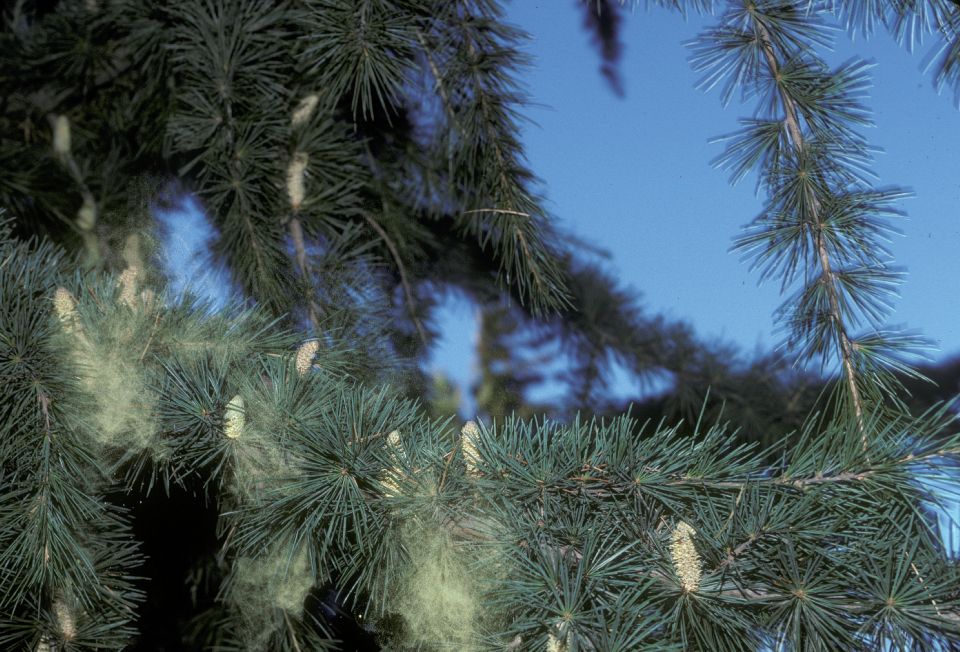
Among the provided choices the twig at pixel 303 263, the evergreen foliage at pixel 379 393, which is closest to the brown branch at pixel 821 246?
the evergreen foliage at pixel 379 393

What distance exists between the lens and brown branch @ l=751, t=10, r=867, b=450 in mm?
391

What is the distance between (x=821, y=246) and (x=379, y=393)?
0.21m

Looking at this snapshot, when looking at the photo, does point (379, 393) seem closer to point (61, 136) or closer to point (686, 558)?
point (686, 558)

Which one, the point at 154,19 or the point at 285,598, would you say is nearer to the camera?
the point at 285,598

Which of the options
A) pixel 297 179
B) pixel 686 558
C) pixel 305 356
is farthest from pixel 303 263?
pixel 686 558

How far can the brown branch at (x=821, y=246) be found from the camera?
391mm

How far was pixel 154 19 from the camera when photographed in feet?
2.14

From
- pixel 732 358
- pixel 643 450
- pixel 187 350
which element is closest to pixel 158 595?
pixel 187 350

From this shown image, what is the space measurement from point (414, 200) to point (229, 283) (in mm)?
173

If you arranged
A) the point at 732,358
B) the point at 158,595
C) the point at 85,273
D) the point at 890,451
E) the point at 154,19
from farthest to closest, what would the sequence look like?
the point at 732,358
the point at 154,19
the point at 158,595
the point at 85,273
the point at 890,451

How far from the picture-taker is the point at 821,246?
1.36 ft

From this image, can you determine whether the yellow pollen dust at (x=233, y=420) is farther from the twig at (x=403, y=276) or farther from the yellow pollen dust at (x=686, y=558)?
the twig at (x=403, y=276)

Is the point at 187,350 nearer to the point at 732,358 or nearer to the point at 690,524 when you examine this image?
the point at 690,524

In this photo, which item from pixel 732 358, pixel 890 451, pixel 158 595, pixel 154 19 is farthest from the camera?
pixel 732 358
